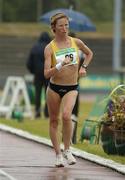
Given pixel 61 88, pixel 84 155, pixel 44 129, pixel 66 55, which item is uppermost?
pixel 66 55

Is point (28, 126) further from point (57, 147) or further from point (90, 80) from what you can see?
point (90, 80)

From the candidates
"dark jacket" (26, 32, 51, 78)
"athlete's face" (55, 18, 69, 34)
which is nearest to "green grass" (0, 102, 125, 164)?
"dark jacket" (26, 32, 51, 78)

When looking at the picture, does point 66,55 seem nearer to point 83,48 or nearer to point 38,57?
point 83,48

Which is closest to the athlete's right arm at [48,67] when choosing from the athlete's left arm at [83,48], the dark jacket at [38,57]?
the athlete's left arm at [83,48]

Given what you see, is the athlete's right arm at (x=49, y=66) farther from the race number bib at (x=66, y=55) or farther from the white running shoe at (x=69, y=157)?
the white running shoe at (x=69, y=157)

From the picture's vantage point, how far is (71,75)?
11164mm

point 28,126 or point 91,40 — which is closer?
point 28,126

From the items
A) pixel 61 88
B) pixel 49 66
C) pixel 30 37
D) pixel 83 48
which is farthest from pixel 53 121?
pixel 30 37

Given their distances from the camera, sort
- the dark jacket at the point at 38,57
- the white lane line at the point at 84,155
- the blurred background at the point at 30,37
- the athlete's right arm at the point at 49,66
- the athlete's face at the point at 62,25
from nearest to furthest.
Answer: the athlete's right arm at the point at 49,66, the athlete's face at the point at 62,25, the white lane line at the point at 84,155, the dark jacket at the point at 38,57, the blurred background at the point at 30,37

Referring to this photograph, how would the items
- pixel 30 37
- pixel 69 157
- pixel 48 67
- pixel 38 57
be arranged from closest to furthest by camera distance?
pixel 48 67
pixel 69 157
pixel 38 57
pixel 30 37

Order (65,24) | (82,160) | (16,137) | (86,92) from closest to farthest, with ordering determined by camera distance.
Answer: (65,24), (82,160), (16,137), (86,92)

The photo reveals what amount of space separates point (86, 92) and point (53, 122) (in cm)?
3037

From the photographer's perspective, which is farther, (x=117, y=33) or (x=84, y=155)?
(x=117, y=33)

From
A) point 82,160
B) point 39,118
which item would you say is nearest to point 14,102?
point 39,118
